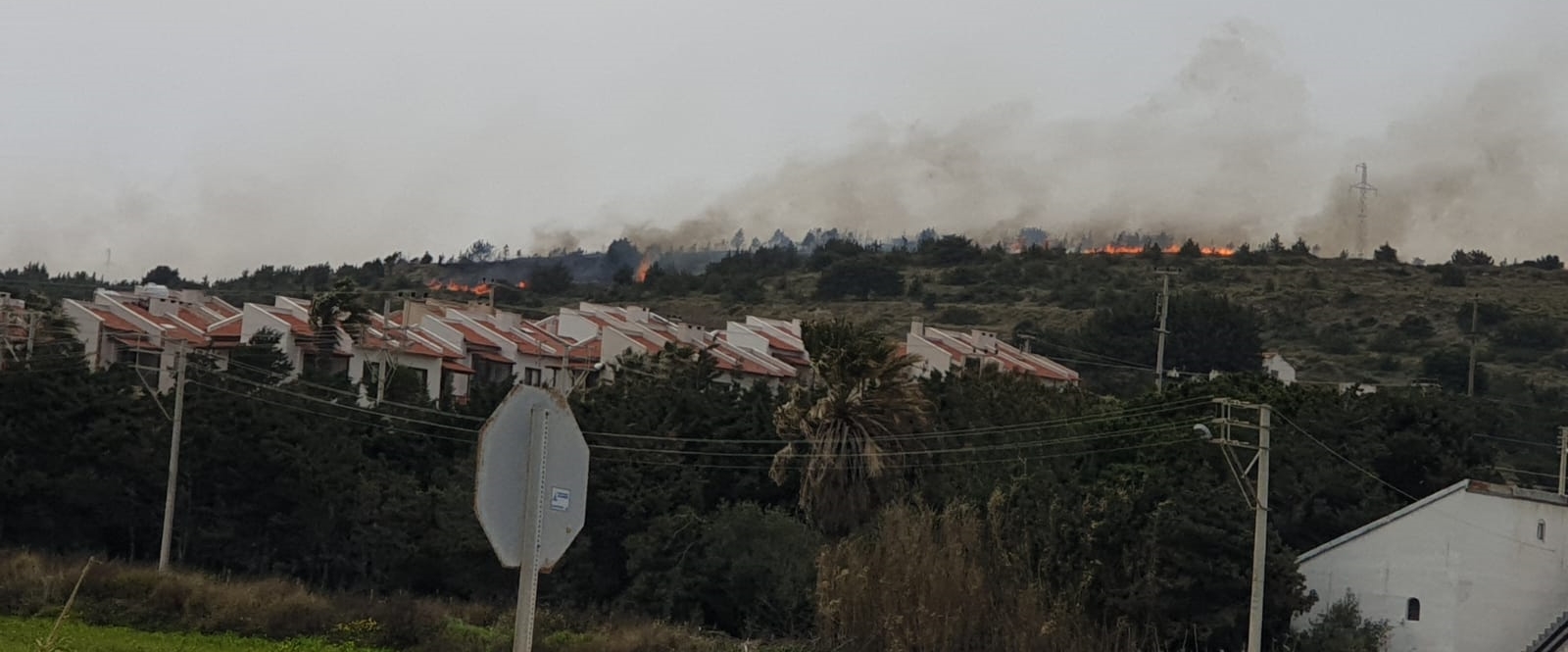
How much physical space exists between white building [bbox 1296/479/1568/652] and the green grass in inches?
876

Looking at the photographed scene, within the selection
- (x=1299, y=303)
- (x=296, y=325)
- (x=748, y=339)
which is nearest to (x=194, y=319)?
(x=296, y=325)

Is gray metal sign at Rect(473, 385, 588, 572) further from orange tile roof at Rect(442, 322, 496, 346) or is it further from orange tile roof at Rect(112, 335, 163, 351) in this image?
orange tile roof at Rect(442, 322, 496, 346)

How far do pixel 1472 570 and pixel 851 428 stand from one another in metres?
14.7

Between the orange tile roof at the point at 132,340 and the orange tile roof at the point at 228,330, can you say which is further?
the orange tile roof at the point at 228,330

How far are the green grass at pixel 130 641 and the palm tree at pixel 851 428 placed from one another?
50.8ft

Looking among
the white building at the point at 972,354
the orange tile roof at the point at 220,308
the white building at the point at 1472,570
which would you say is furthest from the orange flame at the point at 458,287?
the white building at the point at 1472,570

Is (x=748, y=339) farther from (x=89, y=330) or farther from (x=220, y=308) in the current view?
(x=89, y=330)

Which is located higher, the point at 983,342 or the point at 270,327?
the point at 983,342

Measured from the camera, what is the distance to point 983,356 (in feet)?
242

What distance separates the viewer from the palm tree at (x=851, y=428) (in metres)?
44.1

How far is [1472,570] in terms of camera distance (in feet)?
126

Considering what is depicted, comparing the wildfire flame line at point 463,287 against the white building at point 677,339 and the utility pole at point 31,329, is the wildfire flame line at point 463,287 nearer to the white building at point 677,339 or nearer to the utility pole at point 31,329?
the white building at point 677,339

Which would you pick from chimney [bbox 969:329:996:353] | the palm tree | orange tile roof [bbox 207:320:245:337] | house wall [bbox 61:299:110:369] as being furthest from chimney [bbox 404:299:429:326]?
the palm tree

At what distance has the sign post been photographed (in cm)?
554
